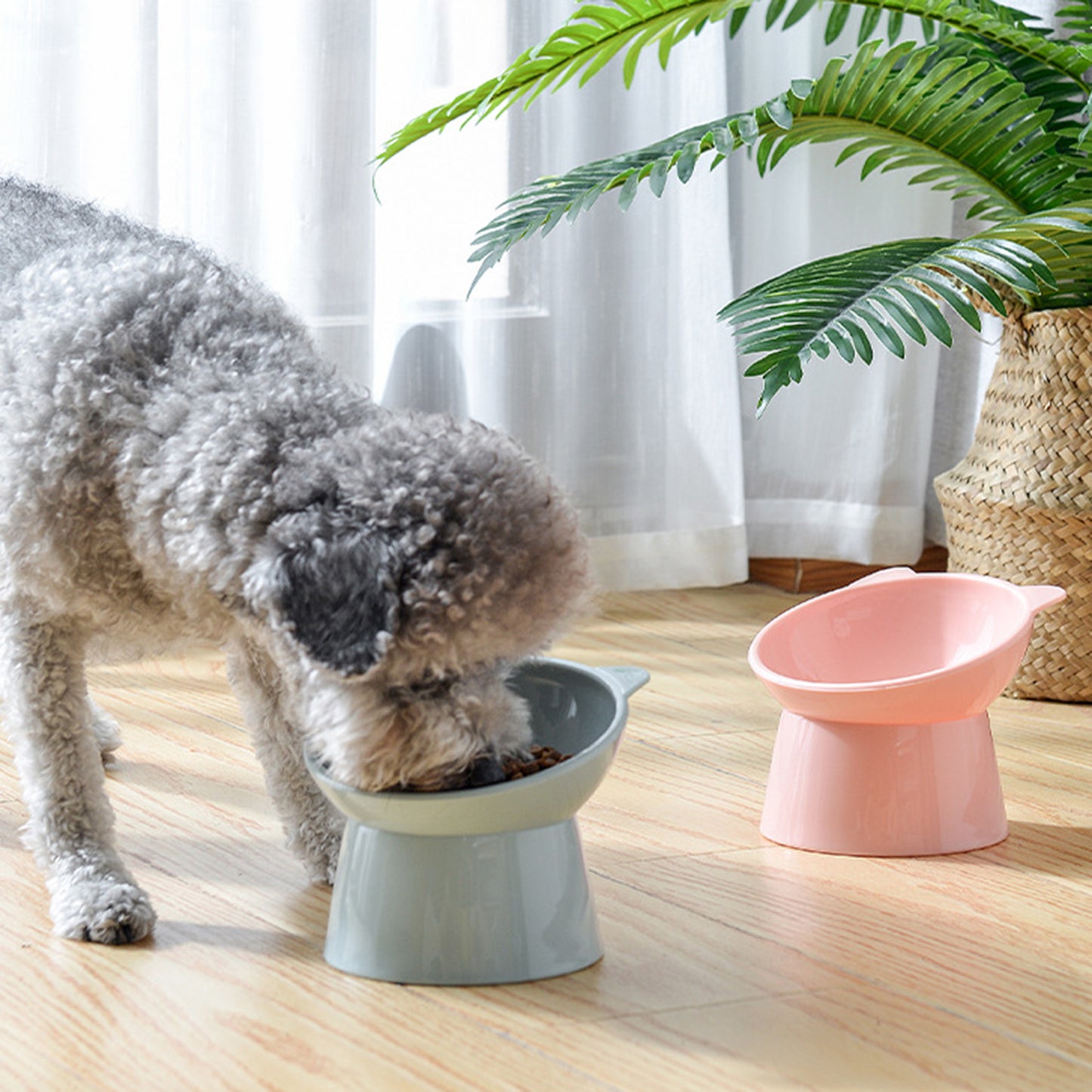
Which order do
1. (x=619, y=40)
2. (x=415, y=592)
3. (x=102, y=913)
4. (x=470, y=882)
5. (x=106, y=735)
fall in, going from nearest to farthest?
(x=415, y=592) → (x=470, y=882) → (x=102, y=913) → (x=106, y=735) → (x=619, y=40)

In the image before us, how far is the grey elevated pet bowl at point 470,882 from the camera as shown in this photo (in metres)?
1.31

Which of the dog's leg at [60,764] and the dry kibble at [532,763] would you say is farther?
the dog's leg at [60,764]

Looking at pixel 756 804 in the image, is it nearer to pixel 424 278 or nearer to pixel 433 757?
pixel 433 757

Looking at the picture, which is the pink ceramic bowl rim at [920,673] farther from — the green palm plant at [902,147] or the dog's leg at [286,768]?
the dog's leg at [286,768]

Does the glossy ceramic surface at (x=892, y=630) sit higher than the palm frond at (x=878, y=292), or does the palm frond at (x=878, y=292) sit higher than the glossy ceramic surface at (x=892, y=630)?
the palm frond at (x=878, y=292)

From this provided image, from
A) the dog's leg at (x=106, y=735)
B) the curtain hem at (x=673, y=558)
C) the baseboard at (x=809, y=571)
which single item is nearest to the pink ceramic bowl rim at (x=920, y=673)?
the dog's leg at (x=106, y=735)

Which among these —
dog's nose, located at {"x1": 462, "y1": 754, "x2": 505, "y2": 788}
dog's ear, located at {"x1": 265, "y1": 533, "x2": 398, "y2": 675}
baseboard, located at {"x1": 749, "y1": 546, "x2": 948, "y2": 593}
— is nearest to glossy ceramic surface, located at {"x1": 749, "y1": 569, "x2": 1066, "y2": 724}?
dog's nose, located at {"x1": 462, "y1": 754, "x2": 505, "y2": 788}

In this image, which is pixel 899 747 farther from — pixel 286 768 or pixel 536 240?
pixel 536 240

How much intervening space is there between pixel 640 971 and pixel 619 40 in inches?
56.2

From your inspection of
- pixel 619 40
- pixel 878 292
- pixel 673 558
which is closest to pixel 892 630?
pixel 878 292

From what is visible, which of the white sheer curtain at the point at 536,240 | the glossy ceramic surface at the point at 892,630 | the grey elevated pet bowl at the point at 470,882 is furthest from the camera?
the white sheer curtain at the point at 536,240

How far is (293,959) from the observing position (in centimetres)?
141

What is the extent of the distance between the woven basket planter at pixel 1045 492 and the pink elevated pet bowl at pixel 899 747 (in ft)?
1.69

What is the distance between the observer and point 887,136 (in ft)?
7.84
